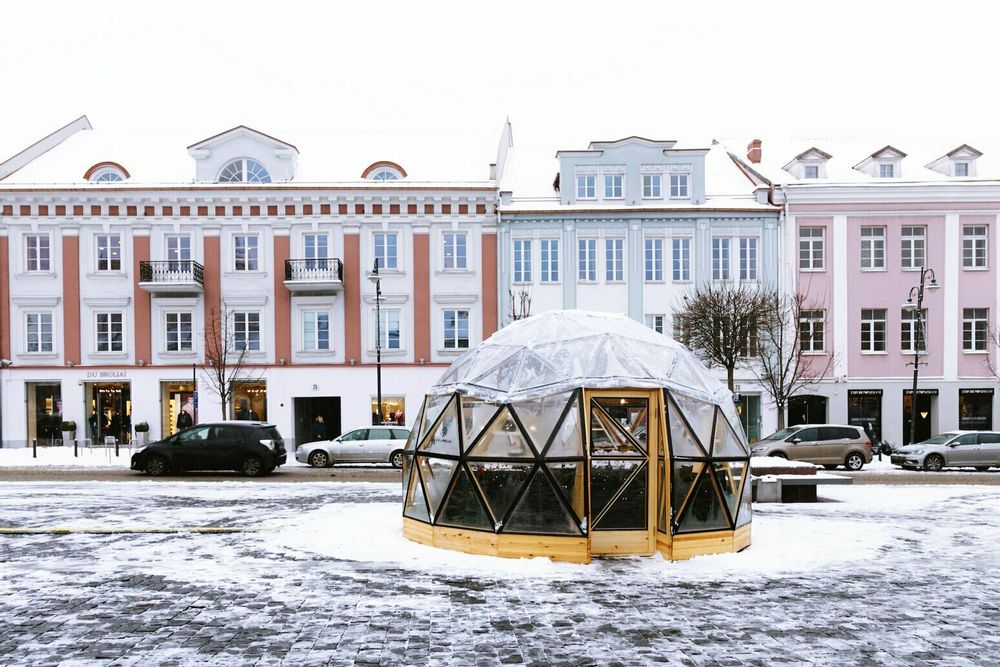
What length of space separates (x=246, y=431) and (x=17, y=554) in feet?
40.1

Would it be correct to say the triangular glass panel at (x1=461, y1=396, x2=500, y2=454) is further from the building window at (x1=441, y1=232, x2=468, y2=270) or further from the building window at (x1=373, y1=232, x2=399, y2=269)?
the building window at (x1=373, y1=232, x2=399, y2=269)

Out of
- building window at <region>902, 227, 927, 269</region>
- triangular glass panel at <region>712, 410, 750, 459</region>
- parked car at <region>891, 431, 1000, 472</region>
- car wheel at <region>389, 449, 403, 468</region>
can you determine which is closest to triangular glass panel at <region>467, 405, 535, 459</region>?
triangular glass panel at <region>712, 410, 750, 459</region>

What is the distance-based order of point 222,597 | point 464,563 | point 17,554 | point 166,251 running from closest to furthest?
point 222,597 < point 464,563 < point 17,554 < point 166,251

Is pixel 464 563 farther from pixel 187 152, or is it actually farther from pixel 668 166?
pixel 187 152

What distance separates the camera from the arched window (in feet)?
111

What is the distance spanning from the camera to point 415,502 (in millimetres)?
12070

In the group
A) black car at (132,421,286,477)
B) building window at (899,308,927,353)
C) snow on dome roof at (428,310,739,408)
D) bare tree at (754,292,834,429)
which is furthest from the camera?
building window at (899,308,927,353)

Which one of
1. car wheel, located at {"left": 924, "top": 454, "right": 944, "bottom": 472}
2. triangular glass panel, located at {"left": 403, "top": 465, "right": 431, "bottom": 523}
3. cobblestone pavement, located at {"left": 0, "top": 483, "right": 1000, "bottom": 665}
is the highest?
triangular glass panel, located at {"left": 403, "top": 465, "right": 431, "bottom": 523}

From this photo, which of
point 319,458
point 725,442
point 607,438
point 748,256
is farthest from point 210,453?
point 748,256

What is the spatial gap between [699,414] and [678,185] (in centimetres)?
2398

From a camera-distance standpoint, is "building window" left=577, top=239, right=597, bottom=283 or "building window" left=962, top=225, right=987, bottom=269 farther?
"building window" left=577, top=239, right=597, bottom=283

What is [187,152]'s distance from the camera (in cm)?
3481

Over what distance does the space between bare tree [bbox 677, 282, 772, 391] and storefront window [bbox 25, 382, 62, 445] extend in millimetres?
24638

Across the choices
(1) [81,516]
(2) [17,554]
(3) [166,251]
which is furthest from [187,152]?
(2) [17,554]
